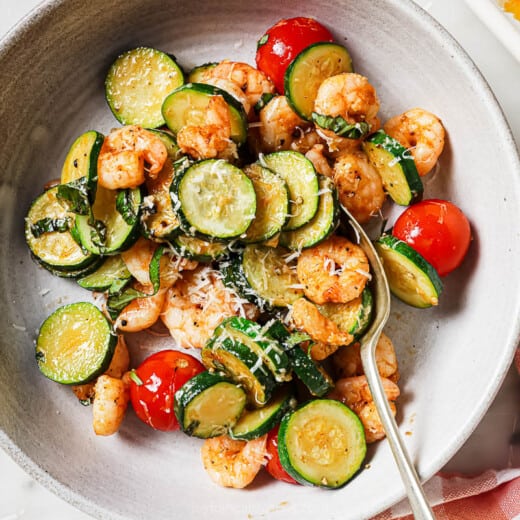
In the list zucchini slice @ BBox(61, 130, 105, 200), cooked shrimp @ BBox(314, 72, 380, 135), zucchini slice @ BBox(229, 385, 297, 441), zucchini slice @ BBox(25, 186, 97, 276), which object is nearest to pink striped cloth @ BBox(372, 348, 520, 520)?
zucchini slice @ BBox(229, 385, 297, 441)

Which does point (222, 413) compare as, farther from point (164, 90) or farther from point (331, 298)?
point (164, 90)

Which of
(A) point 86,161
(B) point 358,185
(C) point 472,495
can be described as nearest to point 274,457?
(C) point 472,495

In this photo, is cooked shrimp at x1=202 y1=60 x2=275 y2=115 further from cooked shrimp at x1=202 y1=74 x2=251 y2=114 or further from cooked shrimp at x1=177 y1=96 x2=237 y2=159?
cooked shrimp at x1=177 y1=96 x2=237 y2=159

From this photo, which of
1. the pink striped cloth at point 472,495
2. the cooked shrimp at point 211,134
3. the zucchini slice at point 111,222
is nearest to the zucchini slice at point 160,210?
the zucchini slice at point 111,222

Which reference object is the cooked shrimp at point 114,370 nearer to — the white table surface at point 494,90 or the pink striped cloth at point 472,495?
the white table surface at point 494,90

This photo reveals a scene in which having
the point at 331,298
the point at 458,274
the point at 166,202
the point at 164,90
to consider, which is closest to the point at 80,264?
the point at 166,202

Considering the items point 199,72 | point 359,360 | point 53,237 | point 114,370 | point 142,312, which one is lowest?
point 359,360

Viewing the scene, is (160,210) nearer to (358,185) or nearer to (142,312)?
(142,312)
